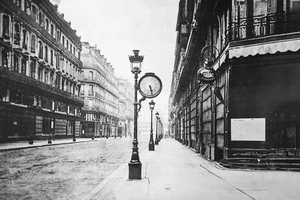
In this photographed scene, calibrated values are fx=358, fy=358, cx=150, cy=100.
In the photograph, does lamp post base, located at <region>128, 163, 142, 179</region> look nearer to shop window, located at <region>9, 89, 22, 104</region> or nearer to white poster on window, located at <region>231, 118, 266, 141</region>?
white poster on window, located at <region>231, 118, 266, 141</region>

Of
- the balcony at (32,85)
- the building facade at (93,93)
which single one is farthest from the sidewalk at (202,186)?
the building facade at (93,93)

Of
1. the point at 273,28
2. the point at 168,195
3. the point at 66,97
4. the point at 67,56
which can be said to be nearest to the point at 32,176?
the point at 168,195

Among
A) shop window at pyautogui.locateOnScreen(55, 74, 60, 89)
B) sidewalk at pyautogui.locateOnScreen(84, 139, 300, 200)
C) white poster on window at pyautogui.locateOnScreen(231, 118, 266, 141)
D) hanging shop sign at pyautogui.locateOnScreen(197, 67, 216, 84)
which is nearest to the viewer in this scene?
sidewalk at pyautogui.locateOnScreen(84, 139, 300, 200)

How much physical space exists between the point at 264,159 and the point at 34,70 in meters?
31.7

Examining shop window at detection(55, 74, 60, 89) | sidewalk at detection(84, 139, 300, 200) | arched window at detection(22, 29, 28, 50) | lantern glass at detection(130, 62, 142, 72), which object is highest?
arched window at detection(22, 29, 28, 50)

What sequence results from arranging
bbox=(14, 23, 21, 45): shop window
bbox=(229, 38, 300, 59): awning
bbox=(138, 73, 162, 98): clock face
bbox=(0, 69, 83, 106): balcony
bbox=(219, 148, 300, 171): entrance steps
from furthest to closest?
bbox=(14, 23, 21, 45): shop window, bbox=(0, 69, 83, 106): balcony, bbox=(219, 148, 300, 171): entrance steps, bbox=(138, 73, 162, 98): clock face, bbox=(229, 38, 300, 59): awning

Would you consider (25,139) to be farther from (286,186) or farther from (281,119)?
(286,186)

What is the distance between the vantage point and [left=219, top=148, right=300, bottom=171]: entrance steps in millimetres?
11328

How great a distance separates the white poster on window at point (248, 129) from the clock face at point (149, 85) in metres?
3.11

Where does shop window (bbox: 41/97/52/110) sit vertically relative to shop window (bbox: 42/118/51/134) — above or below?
above

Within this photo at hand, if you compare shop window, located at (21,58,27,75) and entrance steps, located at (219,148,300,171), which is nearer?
entrance steps, located at (219,148,300,171)

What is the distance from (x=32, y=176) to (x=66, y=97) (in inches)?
1568

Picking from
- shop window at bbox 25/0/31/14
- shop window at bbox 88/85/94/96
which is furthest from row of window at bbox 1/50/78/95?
shop window at bbox 88/85/94/96

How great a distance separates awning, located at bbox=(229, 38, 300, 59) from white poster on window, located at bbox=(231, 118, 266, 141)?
7.41 ft
